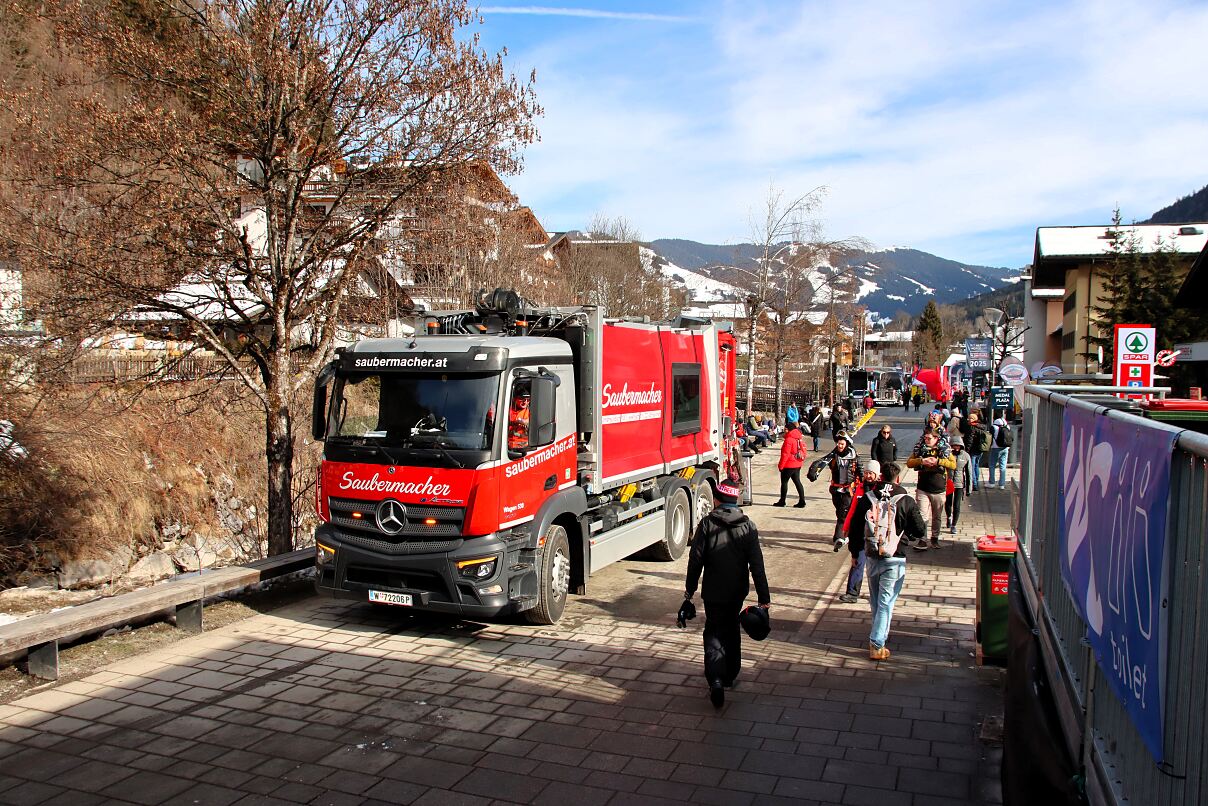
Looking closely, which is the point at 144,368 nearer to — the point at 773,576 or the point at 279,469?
the point at 279,469

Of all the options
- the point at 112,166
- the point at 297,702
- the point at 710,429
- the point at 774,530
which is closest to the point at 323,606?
the point at 297,702

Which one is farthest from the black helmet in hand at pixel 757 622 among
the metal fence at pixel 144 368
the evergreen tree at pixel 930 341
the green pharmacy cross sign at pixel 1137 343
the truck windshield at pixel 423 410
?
the evergreen tree at pixel 930 341

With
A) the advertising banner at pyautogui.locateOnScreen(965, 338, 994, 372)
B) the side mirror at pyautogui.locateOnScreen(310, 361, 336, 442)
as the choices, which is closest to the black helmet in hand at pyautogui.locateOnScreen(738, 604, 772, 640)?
the side mirror at pyautogui.locateOnScreen(310, 361, 336, 442)

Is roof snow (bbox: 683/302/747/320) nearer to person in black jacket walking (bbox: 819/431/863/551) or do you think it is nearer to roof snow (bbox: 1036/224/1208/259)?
person in black jacket walking (bbox: 819/431/863/551)

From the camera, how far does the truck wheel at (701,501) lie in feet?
43.3

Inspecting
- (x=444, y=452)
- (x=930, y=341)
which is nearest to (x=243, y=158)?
(x=444, y=452)

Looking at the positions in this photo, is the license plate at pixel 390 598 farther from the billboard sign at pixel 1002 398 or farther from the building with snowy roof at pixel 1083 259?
the building with snowy roof at pixel 1083 259

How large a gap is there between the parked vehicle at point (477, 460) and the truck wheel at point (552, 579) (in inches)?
0.8

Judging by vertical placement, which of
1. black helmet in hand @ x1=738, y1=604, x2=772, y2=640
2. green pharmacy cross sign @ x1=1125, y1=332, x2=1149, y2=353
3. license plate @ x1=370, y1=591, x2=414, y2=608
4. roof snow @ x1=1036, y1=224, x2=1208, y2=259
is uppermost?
roof snow @ x1=1036, y1=224, x2=1208, y2=259

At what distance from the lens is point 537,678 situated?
24.5ft

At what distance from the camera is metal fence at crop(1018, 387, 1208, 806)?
2.35 metres

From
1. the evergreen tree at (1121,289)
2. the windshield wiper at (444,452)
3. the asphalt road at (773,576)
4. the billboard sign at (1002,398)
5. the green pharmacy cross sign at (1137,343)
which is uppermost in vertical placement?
the evergreen tree at (1121,289)

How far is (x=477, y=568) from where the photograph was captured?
8.20m

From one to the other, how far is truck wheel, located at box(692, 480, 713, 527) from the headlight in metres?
5.40
